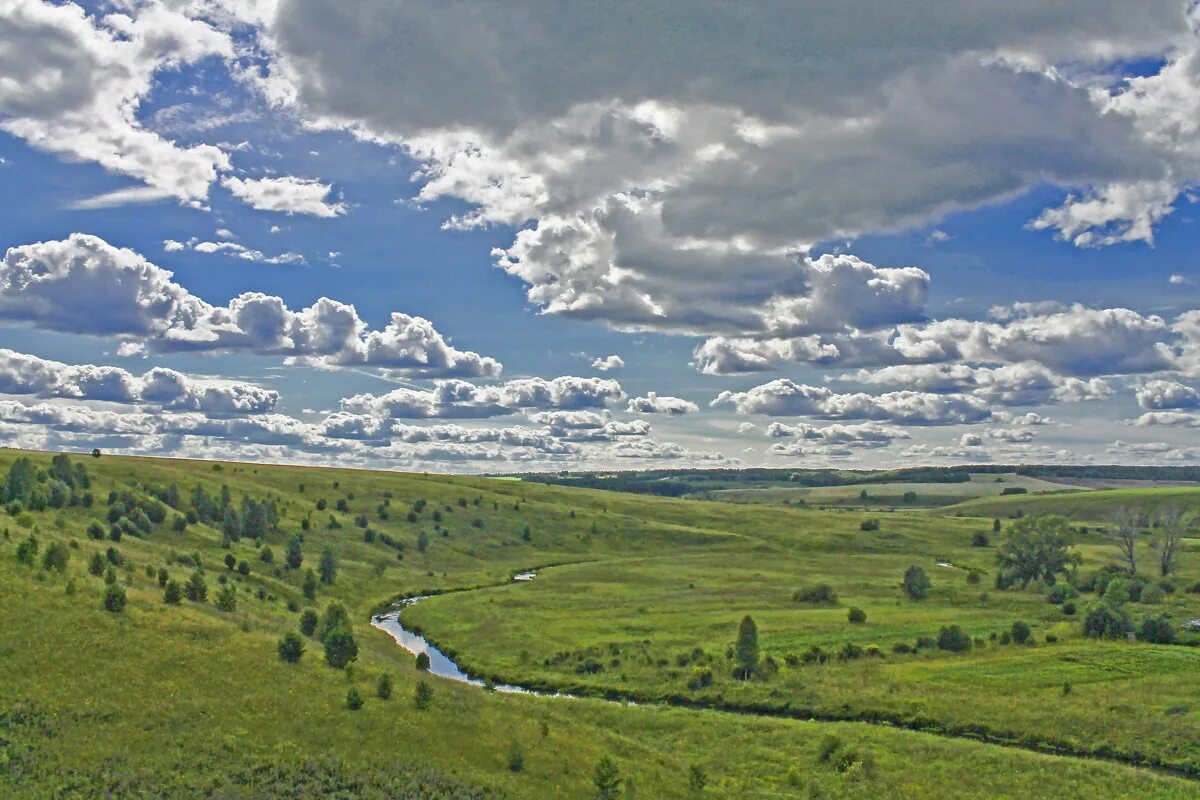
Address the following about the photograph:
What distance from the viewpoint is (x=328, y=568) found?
116 metres

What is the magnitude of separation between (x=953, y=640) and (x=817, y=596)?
3259 centimetres

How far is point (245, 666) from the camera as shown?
50.0m

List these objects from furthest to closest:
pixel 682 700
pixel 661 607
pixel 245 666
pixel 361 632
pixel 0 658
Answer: pixel 661 607 → pixel 361 632 → pixel 682 700 → pixel 245 666 → pixel 0 658

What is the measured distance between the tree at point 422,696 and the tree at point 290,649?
9028 millimetres

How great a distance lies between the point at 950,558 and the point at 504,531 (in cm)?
9075

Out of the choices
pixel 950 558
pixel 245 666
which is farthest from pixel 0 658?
pixel 950 558

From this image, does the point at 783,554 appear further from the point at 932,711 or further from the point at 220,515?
the point at 932,711

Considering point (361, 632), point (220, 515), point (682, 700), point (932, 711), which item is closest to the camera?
point (932, 711)

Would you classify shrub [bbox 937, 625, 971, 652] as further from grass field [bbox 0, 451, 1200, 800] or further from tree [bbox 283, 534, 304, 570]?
tree [bbox 283, 534, 304, 570]

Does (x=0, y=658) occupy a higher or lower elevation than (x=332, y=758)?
higher

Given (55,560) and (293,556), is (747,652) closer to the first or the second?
(55,560)

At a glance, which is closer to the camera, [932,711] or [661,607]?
[932,711]

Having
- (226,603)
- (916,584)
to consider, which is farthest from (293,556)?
(916,584)

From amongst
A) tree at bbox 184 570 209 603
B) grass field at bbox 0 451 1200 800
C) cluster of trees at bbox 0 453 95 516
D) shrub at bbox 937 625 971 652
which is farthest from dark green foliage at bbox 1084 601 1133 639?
cluster of trees at bbox 0 453 95 516
